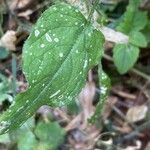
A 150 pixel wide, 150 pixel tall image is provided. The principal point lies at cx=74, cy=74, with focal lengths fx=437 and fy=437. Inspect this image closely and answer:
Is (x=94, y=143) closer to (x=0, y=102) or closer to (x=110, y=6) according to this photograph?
(x=0, y=102)

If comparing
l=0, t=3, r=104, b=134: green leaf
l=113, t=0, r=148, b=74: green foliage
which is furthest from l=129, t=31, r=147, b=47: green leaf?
l=0, t=3, r=104, b=134: green leaf

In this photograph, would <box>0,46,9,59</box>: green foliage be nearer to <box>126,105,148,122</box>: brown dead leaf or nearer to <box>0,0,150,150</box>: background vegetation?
<box>0,0,150,150</box>: background vegetation

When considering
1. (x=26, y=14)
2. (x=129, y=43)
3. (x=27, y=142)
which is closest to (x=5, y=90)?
(x=27, y=142)

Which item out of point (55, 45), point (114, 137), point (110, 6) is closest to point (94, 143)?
point (114, 137)

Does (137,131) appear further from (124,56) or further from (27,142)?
(27,142)

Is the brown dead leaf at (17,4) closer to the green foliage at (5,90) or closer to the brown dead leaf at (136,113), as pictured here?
the green foliage at (5,90)

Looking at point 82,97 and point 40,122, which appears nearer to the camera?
point 40,122

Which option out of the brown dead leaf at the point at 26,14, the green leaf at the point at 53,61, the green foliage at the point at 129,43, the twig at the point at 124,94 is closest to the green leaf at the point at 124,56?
the green foliage at the point at 129,43
